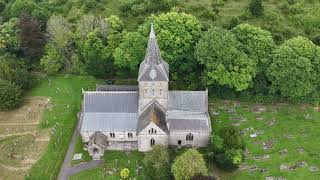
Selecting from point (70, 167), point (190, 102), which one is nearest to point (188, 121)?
point (190, 102)

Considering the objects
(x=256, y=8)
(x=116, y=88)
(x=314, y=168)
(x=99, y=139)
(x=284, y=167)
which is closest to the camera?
(x=314, y=168)

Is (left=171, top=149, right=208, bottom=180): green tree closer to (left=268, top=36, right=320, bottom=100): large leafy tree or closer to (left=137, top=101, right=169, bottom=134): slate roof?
(left=137, top=101, right=169, bottom=134): slate roof

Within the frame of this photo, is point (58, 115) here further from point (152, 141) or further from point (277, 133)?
point (277, 133)

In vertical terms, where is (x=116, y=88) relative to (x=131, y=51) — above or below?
below

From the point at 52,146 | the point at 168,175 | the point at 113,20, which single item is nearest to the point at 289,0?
the point at 113,20

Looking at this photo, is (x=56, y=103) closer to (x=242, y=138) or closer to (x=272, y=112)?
(x=242, y=138)

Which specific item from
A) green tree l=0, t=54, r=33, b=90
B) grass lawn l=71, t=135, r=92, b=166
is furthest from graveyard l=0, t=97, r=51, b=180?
grass lawn l=71, t=135, r=92, b=166

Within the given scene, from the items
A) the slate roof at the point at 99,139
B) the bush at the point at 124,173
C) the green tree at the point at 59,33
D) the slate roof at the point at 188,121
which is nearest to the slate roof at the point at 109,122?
the slate roof at the point at 99,139

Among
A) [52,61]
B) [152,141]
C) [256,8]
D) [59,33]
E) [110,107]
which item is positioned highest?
[256,8]
